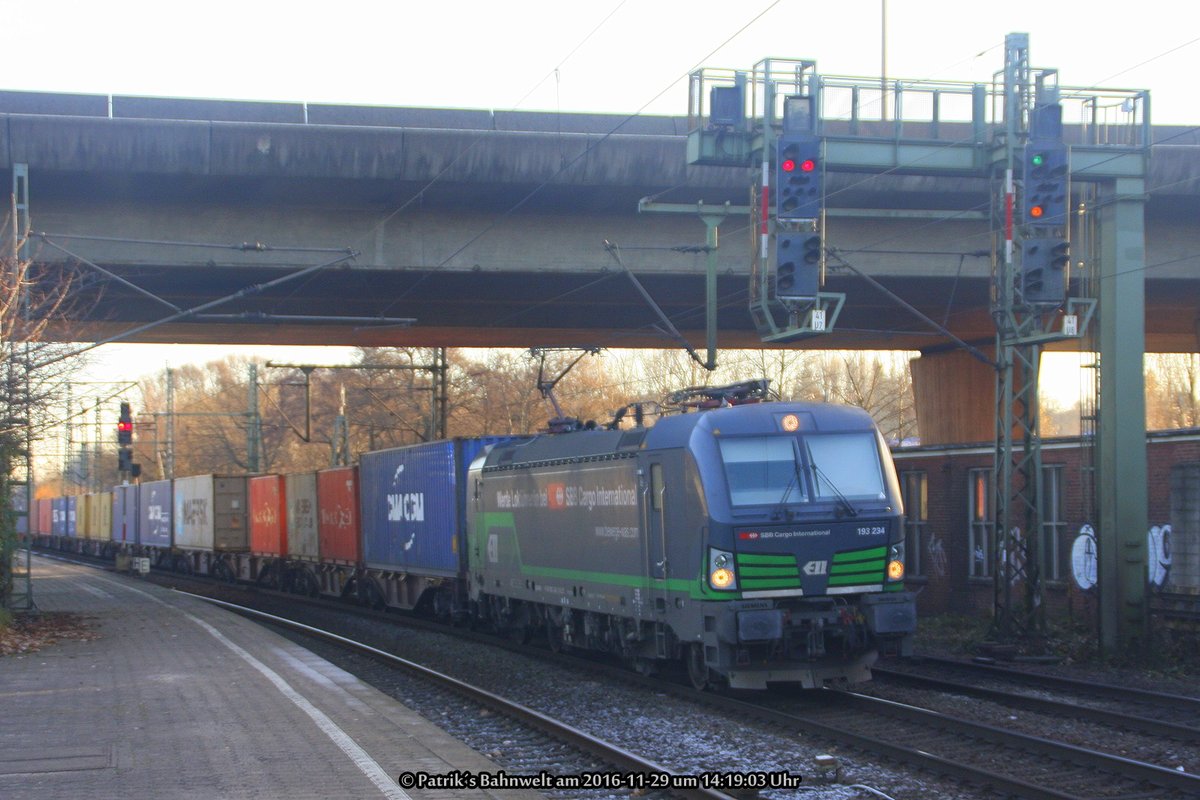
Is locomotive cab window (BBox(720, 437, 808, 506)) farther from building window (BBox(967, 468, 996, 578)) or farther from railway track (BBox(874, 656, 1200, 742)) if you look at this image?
building window (BBox(967, 468, 996, 578))

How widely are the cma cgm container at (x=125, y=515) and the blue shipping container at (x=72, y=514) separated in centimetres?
1329

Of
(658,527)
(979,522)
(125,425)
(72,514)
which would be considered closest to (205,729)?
(658,527)

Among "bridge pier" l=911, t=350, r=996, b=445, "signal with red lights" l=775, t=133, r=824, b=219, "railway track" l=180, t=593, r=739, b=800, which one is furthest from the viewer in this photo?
"bridge pier" l=911, t=350, r=996, b=445

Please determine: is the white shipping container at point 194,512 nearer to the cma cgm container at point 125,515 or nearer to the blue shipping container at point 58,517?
the cma cgm container at point 125,515

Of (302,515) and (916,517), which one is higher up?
(916,517)

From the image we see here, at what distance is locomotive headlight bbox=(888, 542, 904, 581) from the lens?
12734 millimetres

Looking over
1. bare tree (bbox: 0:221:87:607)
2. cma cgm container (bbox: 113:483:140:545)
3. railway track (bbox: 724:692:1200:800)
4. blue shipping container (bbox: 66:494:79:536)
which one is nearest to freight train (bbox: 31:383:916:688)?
railway track (bbox: 724:692:1200:800)

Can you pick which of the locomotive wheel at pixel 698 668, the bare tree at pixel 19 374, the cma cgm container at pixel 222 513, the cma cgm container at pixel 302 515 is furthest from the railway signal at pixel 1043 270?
the cma cgm container at pixel 222 513

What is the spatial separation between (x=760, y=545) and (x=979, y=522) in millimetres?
11079

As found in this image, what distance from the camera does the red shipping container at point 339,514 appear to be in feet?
92.0

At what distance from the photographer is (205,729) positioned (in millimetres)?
10875

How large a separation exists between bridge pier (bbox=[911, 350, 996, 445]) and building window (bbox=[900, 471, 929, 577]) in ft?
22.8

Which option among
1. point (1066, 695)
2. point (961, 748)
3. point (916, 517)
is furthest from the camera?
point (916, 517)

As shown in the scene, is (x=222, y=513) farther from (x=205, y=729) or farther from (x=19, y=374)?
(x=205, y=729)
